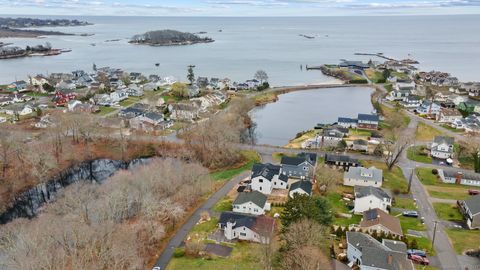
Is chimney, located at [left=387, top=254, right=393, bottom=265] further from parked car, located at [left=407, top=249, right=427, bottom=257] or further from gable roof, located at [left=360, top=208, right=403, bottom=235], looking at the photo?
gable roof, located at [left=360, top=208, right=403, bottom=235]

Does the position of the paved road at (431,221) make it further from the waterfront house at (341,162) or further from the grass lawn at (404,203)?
the waterfront house at (341,162)

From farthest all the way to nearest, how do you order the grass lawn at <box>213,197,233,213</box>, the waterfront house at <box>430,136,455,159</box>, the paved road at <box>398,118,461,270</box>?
the waterfront house at <box>430,136,455,159</box>, the grass lawn at <box>213,197,233,213</box>, the paved road at <box>398,118,461,270</box>

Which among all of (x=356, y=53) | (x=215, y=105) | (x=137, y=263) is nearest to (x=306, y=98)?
(x=215, y=105)

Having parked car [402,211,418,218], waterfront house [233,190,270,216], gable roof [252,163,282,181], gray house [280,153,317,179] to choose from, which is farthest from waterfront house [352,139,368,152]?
waterfront house [233,190,270,216]

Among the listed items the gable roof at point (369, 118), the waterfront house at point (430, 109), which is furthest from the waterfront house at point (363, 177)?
the waterfront house at point (430, 109)

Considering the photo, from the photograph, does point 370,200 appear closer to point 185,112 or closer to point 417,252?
point 417,252
